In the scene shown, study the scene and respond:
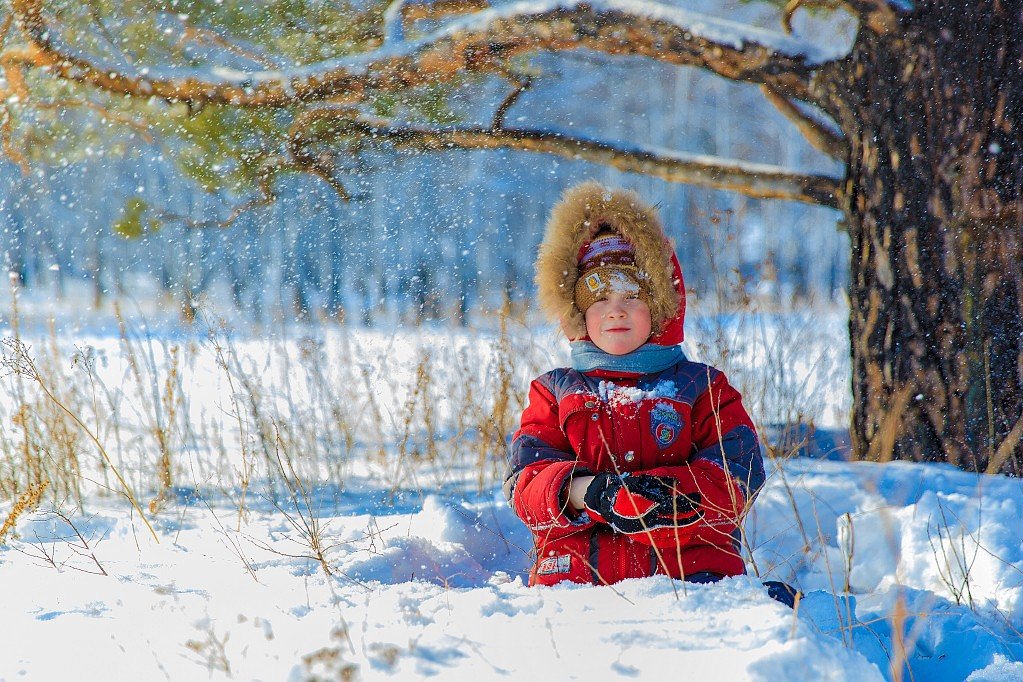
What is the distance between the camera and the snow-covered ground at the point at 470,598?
117cm

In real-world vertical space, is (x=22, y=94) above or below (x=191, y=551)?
above

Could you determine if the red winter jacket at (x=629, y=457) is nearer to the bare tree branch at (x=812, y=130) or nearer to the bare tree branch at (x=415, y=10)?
the bare tree branch at (x=812, y=130)

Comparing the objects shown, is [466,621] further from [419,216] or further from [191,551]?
[419,216]

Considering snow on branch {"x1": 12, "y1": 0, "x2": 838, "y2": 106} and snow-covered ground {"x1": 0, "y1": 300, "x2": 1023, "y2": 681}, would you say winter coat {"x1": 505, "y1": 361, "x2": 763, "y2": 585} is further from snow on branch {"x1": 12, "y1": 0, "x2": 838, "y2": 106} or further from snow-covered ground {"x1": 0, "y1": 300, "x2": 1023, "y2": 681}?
snow on branch {"x1": 12, "y1": 0, "x2": 838, "y2": 106}

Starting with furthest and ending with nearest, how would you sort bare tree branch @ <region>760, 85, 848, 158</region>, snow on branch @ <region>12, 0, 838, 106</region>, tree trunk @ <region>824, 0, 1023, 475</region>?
bare tree branch @ <region>760, 85, 848, 158</region> → snow on branch @ <region>12, 0, 838, 106</region> → tree trunk @ <region>824, 0, 1023, 475</region>

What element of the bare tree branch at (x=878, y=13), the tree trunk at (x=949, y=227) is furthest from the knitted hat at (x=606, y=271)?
the bare tree branch at (x=878, y=13)

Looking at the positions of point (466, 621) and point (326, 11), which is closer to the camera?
point (466, 621)

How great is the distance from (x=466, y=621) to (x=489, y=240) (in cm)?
1588

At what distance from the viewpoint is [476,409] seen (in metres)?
3.94

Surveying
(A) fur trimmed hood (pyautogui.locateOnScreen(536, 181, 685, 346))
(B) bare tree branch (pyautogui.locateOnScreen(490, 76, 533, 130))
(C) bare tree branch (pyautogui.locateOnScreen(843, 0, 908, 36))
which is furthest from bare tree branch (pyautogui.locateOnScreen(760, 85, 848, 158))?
(A) fur trimmed hood (pyautogui.locateOnScreen(536, 181, 685, 346))

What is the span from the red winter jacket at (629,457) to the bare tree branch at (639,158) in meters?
2.13

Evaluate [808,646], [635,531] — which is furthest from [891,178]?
[808,646]

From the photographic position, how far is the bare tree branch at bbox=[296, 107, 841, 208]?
385 centimetres

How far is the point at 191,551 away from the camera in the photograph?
7.13ft
